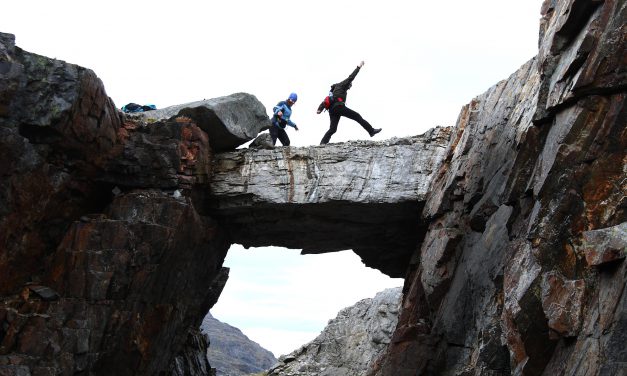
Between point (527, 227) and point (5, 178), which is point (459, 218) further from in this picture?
point (5, 178)

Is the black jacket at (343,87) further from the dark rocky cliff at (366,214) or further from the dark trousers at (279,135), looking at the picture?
the dark rocky cliff at (366,214)

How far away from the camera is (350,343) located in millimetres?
38062

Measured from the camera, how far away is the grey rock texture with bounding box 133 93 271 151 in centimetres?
2455

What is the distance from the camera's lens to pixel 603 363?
36.0 ft

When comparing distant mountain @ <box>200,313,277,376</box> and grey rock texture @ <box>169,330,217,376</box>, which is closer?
grey rock texture @ <box>169,330,217,376</box>

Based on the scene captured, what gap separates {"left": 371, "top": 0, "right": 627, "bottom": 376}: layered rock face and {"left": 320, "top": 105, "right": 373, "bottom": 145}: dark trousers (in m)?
6.42

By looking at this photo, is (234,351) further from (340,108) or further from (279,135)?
(340,108)

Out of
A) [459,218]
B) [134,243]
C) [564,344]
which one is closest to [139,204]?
[134,243]

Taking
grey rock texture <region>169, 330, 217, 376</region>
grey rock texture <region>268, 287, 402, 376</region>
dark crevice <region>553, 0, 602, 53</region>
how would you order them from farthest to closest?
grey rock texture <region>268, 287, 402, 376</region>
grey rock texture <region>169, 330, 217, 376</region>
dark crevice <region>553, 0, 602, 53</region>

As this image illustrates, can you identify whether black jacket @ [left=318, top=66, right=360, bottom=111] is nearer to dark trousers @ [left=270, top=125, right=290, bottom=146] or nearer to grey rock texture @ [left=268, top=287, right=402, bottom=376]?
dark trousers @ [left=270, top=125, right=290, bottom=146]

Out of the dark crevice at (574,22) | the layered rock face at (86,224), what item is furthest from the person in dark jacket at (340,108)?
the dark crevice at (574,22)

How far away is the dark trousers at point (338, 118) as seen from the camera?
86.3ft

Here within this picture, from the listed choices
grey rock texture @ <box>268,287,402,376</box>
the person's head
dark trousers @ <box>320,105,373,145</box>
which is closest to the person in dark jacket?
dark trousers @ <box>320,105,373,145</box>

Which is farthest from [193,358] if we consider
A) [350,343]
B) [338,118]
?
[338,118]
